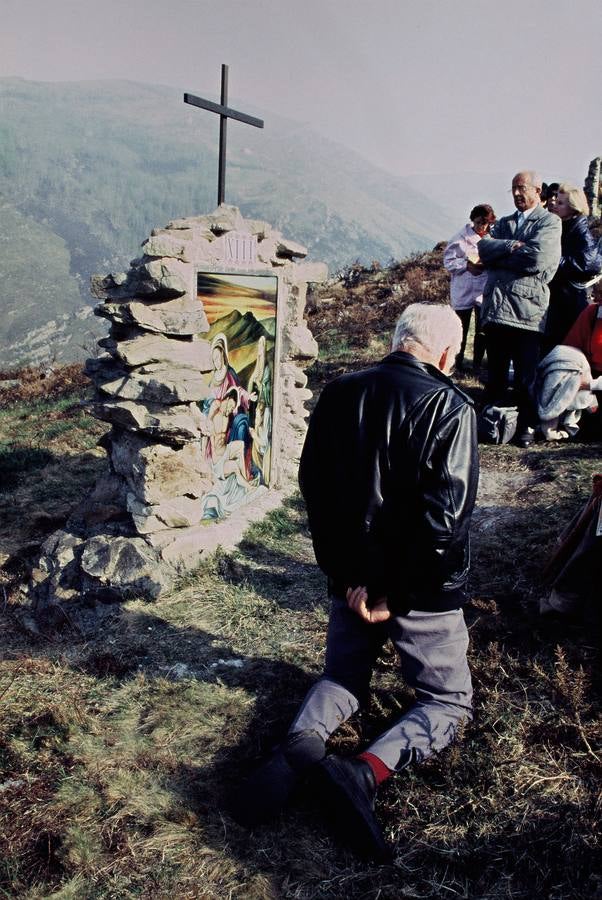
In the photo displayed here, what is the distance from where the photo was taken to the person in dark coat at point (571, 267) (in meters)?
7.89

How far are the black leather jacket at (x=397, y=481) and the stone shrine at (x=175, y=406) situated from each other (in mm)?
2740

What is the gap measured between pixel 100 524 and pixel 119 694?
2416 millimetres

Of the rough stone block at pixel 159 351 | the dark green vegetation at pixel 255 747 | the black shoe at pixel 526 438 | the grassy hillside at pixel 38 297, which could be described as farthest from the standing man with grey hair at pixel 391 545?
the grassy hillside at pixel 38 297

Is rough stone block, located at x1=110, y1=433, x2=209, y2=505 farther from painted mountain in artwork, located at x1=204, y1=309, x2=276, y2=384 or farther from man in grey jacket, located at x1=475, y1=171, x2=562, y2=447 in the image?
man in grey jacket, located at x1=475, y1=171, x2=562, y2=447

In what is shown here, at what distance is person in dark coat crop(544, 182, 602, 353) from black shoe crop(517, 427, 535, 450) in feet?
4.41

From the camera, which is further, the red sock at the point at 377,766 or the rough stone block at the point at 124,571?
the rough stone block at the point at 124,571

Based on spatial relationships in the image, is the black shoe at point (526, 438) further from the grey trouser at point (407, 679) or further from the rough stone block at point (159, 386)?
the grey trouser at point (407, 679)

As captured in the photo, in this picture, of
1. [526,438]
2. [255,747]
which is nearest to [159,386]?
[255,747]

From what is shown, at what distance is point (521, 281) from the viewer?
7.62 m

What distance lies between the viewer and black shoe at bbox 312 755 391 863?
2.92m

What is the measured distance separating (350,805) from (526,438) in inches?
235

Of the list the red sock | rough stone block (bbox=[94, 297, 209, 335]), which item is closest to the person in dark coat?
rough stone block (bbox=[94, 297, 209, 335])

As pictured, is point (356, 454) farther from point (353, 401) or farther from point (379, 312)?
point (379, 312)

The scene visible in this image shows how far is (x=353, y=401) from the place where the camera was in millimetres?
3146
